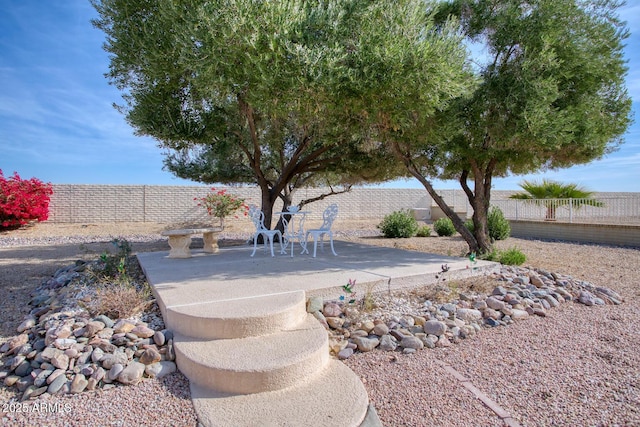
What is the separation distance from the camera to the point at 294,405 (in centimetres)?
239

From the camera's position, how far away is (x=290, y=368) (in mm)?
2588

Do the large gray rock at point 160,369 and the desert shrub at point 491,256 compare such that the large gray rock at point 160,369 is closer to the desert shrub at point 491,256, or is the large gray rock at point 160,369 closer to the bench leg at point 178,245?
the bench leg at point 178,245

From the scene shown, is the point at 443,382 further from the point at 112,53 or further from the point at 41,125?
the point at 41,125

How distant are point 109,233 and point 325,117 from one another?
11552 millimetres

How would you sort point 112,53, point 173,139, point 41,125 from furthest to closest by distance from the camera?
1. point 41,125
2. point 173,139
3. point 112,53

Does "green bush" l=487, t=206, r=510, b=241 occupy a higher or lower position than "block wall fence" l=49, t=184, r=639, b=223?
lower

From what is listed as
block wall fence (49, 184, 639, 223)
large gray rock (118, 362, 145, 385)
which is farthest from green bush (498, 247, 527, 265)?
block wall fence (49, 184, 639, 223)

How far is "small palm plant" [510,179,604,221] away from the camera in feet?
41.5

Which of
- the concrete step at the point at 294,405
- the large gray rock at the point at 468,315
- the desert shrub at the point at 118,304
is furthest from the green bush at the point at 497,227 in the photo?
the desert shrub at the point at 118,304

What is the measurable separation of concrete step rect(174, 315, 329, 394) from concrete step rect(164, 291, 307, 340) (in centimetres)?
6

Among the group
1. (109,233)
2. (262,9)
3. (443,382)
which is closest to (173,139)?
(262,9)

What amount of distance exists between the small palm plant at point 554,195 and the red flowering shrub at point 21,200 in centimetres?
1876

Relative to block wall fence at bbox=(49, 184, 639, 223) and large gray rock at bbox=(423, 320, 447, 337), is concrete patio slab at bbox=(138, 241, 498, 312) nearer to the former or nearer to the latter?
large gray rock at bbox=(423, 320, 447, 337)

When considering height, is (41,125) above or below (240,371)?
above
